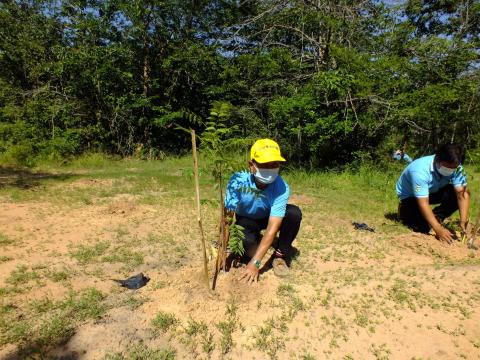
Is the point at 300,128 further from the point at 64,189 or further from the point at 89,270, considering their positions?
the point at 89,270

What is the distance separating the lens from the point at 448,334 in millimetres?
2625

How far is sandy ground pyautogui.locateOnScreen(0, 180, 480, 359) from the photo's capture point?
8.21 feet

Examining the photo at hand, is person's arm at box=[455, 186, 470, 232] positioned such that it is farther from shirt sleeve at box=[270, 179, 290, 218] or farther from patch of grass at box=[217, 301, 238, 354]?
patch of grass at box=[217, 301, 238, 354]

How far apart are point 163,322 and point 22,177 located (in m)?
6.80

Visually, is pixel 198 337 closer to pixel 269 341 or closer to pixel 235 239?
pixel 269 341

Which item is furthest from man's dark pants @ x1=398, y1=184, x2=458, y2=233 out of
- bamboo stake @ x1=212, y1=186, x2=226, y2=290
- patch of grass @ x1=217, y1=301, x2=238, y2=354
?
patch of grass @ x1=217, y1=301, x2=238, y2=354

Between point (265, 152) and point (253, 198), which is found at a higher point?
point (265, 152)

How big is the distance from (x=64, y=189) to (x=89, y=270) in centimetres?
381

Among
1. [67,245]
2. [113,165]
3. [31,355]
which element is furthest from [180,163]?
[31,355]

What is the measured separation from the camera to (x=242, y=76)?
38.4 ft

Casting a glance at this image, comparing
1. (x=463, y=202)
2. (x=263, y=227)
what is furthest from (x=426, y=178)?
(x=263, y=227)

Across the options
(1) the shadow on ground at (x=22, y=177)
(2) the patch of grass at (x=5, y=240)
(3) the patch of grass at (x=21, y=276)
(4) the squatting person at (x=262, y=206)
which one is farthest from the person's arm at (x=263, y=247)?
(1) the shadow on ground at (x=22, y=177)

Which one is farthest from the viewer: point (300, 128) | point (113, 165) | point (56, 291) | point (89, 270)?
point (113, 165)

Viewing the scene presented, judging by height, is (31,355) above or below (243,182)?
below
